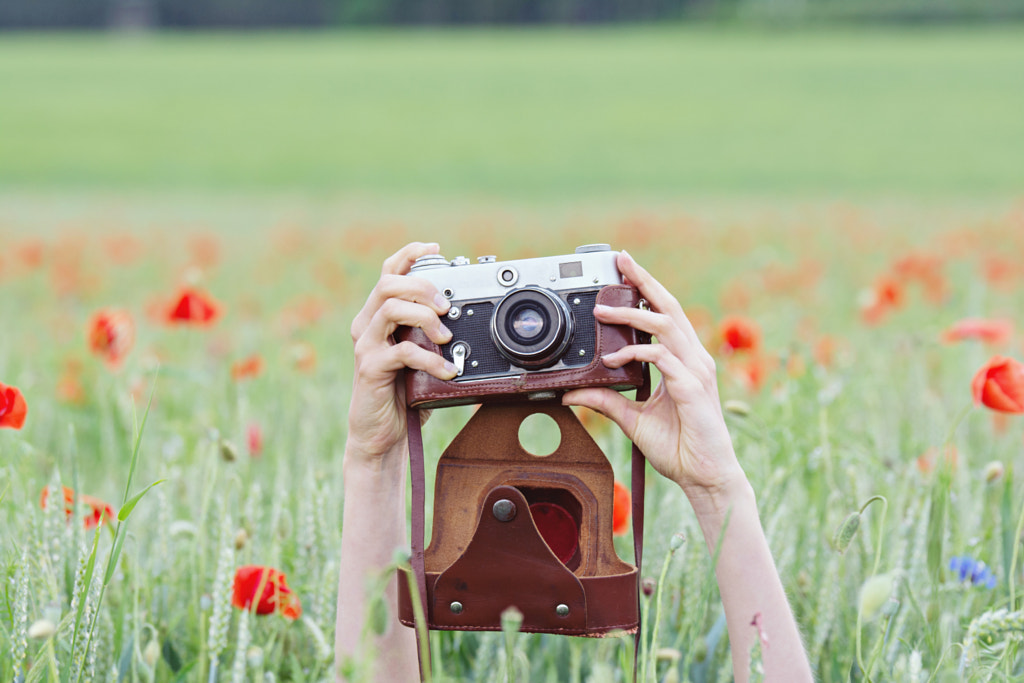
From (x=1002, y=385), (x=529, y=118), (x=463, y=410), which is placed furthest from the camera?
(x=529, y=118)

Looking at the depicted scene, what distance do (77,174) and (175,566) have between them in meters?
14.8

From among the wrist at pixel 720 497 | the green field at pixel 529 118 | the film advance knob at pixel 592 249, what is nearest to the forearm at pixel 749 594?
the wrist at pixel 720 497

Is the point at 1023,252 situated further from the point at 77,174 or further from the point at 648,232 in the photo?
the point at 77,174

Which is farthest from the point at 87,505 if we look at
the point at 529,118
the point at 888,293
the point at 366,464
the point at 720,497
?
the point at 529,118

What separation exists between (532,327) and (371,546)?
34cm

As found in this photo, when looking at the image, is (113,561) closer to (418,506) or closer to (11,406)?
(11,406)

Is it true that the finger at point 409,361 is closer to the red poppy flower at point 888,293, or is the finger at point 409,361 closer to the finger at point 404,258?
the finger at point 404,258

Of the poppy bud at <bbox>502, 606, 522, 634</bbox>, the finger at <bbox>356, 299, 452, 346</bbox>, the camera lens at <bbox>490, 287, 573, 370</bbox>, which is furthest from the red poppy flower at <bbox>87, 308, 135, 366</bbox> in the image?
the poppy bud at <bbox>502, 606, 522, 634</bbox>

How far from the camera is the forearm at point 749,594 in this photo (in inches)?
46.4

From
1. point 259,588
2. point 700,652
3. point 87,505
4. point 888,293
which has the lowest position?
point 700,652

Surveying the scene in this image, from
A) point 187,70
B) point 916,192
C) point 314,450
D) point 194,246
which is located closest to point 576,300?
point 314,450

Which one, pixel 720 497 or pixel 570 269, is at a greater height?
pixel 570 269

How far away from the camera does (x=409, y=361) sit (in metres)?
1.27

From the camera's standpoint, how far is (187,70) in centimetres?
2798
